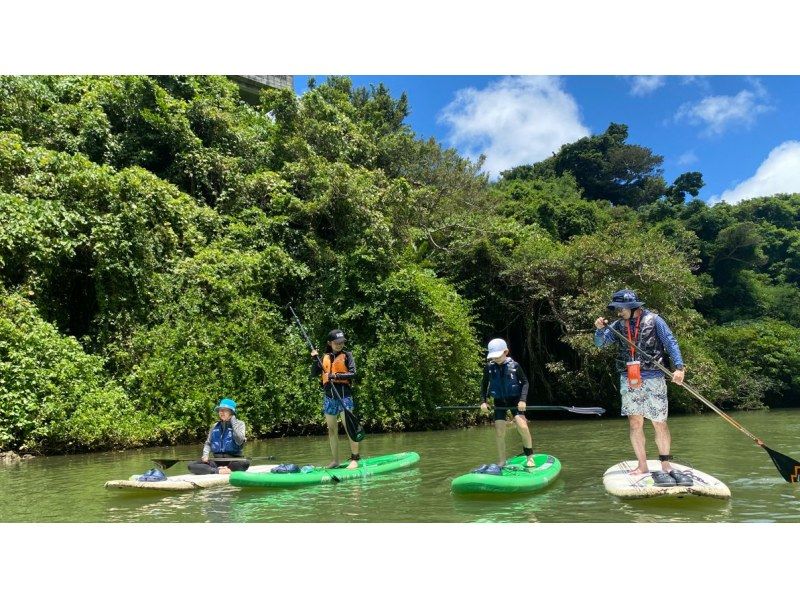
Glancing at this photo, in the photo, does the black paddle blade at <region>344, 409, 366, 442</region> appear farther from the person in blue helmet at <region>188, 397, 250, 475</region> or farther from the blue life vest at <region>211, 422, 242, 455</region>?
the blue life vest at <region>211, 422, 242, 455</region>

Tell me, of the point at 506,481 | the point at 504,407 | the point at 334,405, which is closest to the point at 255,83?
the point at 334,405

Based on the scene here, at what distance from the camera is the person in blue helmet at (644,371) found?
6082mm

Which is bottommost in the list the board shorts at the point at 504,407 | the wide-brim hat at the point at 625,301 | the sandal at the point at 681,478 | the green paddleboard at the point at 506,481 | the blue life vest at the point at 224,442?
the green paddleboard at the point at 506,481

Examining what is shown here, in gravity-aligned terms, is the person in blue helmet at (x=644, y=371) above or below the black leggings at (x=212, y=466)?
above

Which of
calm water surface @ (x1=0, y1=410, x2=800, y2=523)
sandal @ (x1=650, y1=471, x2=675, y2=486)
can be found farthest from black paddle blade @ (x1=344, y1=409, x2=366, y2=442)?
sandal @ (x1=650, y1=471, x2=675, y2=486)

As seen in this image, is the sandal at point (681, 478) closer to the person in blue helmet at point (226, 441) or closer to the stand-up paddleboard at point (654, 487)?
the stand-up paddleboard at point (654, 487)

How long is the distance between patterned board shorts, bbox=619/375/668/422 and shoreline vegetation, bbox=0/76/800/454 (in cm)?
926

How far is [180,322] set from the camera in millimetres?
13812

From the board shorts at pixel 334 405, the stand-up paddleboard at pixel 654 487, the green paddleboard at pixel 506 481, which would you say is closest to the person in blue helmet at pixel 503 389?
the green paddleboard at pixel 506 481

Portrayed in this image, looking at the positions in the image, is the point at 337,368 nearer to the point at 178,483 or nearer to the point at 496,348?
the point at 496,348

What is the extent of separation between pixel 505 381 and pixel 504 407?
0.32 metres

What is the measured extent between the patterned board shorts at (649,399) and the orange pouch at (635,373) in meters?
0.06

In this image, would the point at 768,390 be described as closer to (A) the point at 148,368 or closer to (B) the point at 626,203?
(B) the point at 626,203

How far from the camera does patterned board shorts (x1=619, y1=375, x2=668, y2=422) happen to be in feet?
19.9
